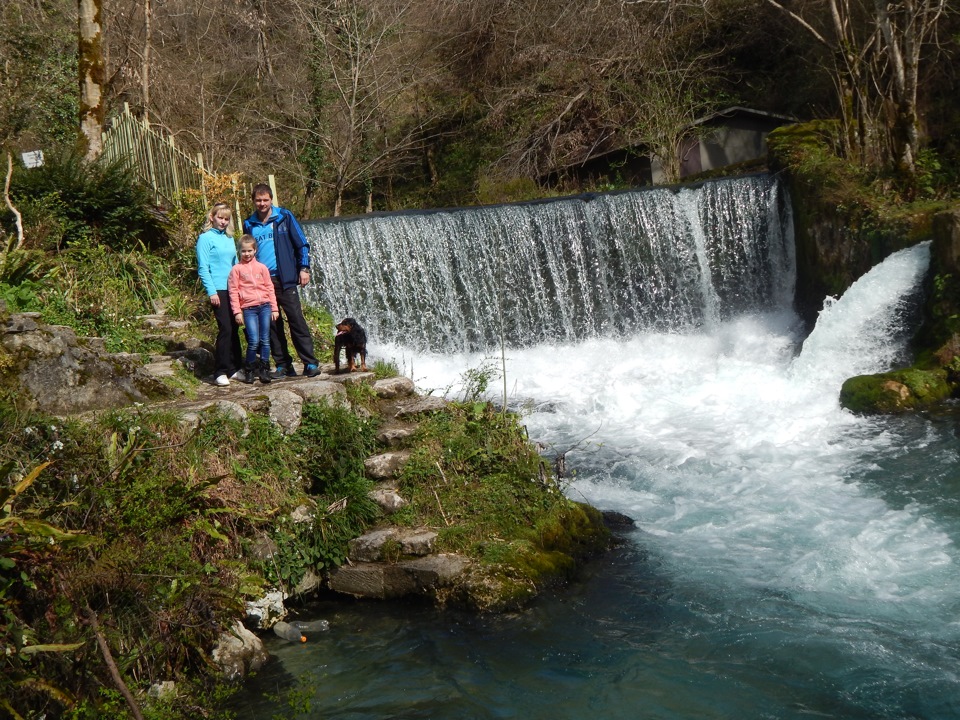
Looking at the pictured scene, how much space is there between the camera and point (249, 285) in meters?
7.92

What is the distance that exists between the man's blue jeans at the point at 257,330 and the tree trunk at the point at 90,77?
5.14m

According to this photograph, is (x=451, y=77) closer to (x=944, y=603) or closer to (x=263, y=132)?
Result: (x=263, y=132)

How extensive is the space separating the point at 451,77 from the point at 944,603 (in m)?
21.7

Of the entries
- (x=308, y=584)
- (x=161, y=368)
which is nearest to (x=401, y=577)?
(x=308, y=584)

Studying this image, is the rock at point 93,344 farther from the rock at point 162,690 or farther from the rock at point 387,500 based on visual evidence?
the rock at point 162,690

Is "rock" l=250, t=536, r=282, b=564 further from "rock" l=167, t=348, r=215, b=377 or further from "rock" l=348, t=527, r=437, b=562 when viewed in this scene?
"rock" l=167, t=348, r=215, b=377

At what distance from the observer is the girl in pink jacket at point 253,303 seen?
7.90m

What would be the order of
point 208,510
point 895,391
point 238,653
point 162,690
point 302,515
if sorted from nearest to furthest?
point 162,690 < point 238,653 < point 208,510 < point 302,515 < point 895,391

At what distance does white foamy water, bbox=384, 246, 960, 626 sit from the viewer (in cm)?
659

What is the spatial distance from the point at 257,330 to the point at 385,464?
1812 mm

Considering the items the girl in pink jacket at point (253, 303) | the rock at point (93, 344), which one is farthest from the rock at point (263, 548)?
the girl in pink jacket at point (253, 303)

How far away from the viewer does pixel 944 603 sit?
5.93 meters

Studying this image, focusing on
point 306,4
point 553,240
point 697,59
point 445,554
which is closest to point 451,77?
point 306,4

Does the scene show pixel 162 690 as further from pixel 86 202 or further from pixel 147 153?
pixel 147 153
